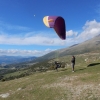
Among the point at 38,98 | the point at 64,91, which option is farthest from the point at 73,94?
the point at 38,98

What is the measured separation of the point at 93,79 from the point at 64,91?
5.95 m

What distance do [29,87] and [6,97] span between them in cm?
412

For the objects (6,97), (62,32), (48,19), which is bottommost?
(6,97)

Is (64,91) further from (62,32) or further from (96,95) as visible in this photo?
(62,32)

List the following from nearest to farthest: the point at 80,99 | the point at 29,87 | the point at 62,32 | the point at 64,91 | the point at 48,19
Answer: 1. the point at 80,99
2. the point at 64,91
3. the point at 29,87
4. the point at 48,19
5. the point at 62,32

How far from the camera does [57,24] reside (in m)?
32.6

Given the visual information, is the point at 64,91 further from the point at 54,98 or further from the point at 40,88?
the point at 40,88

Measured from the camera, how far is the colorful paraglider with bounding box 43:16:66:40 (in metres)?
31.3

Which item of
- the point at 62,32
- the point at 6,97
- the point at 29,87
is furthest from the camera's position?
the point at 62,32

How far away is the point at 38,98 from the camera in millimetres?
24422

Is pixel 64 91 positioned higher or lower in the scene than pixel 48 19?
lower

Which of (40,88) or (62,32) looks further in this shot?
(62,32)

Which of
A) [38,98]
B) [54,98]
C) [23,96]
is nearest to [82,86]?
[54,98]

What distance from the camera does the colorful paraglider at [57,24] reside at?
31.3m
